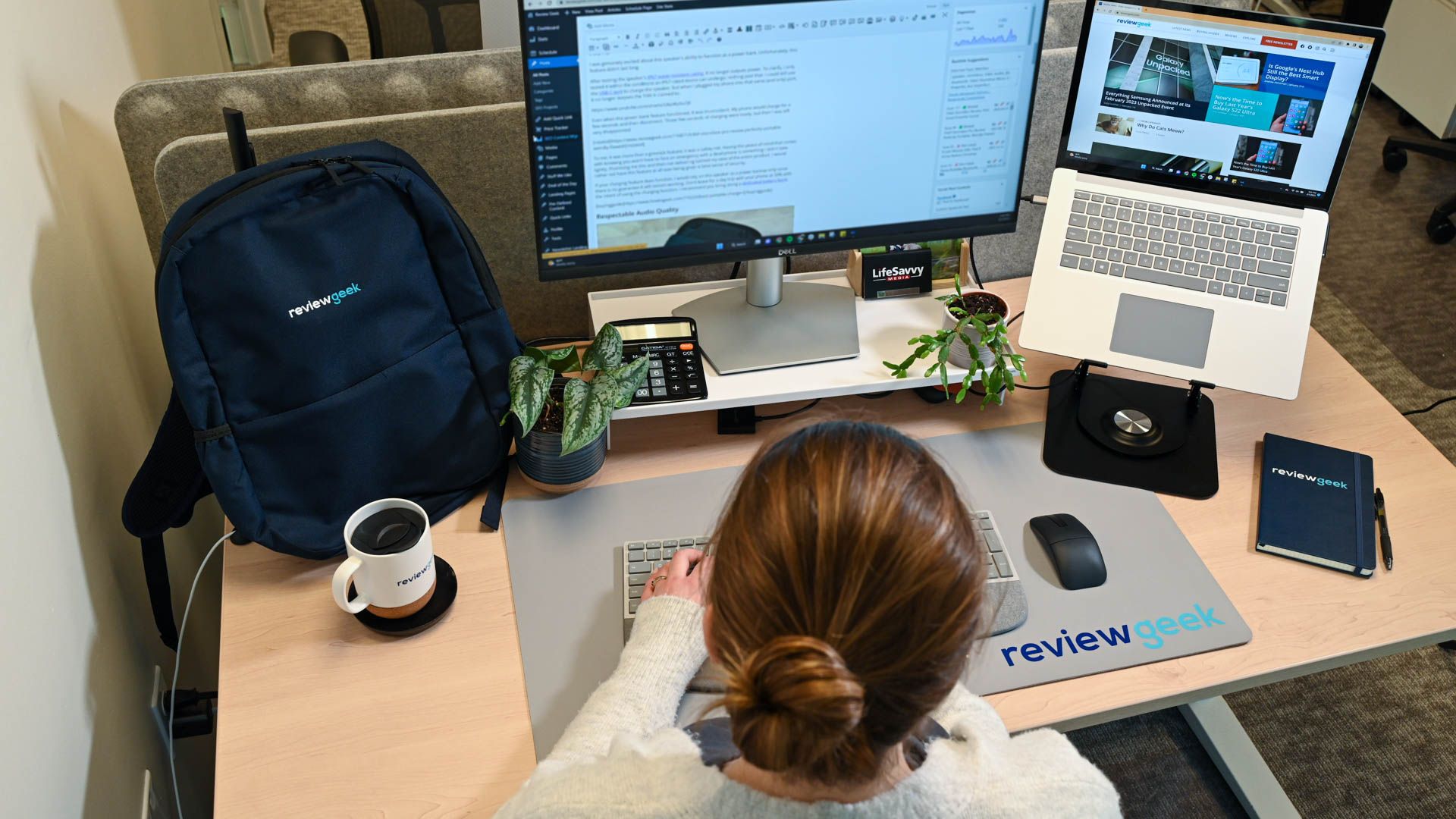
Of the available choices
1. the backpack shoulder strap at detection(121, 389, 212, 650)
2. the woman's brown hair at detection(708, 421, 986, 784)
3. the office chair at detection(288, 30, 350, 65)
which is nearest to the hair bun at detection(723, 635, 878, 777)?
the woman's brown hair at detection(708, 421, 986, 784)

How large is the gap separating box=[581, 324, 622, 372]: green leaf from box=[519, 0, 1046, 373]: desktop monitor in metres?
0.07

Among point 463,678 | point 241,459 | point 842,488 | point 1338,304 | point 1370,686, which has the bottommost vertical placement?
point 1370,686

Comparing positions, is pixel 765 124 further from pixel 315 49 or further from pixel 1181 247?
pixel 315 49

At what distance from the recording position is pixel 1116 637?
3.20ft

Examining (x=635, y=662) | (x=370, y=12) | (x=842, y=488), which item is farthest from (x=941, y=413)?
(x=370, y=12)

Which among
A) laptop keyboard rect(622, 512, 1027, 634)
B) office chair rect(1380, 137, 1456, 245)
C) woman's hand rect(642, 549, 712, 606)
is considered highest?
woman's hand rect(642, 549, 712, 606)

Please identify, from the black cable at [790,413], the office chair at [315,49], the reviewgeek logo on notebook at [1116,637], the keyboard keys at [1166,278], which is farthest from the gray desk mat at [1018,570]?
the office chair at [315,49]

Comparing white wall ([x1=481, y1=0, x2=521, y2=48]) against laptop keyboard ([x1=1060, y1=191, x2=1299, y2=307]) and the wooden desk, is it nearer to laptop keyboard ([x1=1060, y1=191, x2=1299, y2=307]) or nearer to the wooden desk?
the wooden desk

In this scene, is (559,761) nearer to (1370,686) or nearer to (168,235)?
(168,235)

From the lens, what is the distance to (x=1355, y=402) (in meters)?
1.23

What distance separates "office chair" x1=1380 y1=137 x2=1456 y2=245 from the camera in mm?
2566

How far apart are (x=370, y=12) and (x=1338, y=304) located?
218 cm

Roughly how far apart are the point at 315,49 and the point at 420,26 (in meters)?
0.33

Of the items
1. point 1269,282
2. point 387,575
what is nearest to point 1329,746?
point 1269,282
